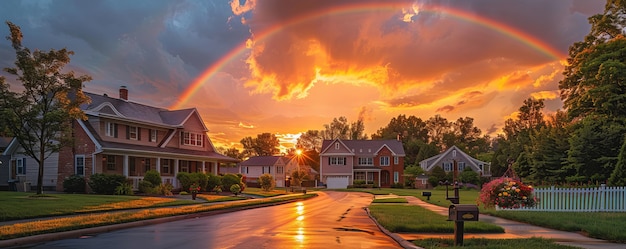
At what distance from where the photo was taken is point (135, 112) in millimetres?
42656

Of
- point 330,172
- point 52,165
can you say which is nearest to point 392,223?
point 52,165

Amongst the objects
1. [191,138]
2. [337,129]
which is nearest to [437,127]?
[337,129]

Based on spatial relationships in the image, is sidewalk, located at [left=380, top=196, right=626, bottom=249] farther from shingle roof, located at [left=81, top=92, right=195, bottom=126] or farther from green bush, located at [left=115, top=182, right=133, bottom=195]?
shingle roof, located at [left=81, top=92, right=195, bottom=126]

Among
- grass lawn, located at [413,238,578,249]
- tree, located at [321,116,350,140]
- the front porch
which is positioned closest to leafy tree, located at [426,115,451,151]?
tree, located at [321,116,350,140]

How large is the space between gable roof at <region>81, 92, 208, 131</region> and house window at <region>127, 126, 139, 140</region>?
2.76 ft

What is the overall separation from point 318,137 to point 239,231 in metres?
117

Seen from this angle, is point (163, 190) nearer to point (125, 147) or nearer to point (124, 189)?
point (124, 189)

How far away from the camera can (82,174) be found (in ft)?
118

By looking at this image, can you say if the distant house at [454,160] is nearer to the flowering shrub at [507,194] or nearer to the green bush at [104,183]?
the green bush at [104,183]

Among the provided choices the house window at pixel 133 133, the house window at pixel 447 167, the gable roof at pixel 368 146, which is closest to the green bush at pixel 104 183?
the house window at pixel 133 133

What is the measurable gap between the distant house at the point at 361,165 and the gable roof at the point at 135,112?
40409 millimetres

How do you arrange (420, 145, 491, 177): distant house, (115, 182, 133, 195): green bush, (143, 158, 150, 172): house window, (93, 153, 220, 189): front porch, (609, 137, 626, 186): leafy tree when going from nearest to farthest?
(609, 137, 626, 186): leafy tree
(115, 182, 133, 195): green bush
(93, 153, 220, 189): front porch
(143, 158, 150, 172): house window
(420, 145, 491, 177): distant house

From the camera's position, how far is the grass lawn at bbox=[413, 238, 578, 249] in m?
11.0

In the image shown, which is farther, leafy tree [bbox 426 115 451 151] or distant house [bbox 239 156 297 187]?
leafy tree [bbox 426 115 451 151]
